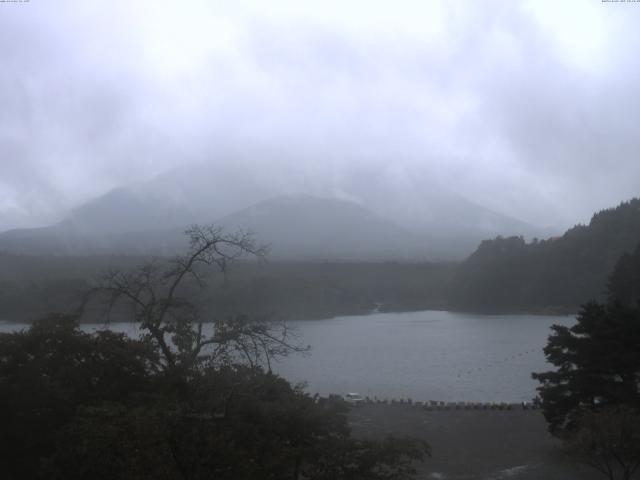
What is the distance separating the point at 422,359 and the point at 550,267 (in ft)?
75.1

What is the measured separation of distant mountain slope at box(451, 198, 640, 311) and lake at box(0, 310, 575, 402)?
20.8ft

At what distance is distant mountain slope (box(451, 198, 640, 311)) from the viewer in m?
38.8

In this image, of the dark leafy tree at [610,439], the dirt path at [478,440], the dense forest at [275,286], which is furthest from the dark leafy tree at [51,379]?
the dirt path at [478,440]

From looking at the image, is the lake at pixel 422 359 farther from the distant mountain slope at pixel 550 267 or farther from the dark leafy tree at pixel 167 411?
the distant mountain slope at pixel 550 267

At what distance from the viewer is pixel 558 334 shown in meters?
9.60

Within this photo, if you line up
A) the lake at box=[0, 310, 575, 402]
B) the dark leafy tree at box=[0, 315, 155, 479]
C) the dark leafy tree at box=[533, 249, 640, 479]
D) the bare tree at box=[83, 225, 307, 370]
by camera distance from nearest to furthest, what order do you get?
the dark leafy tree at box=[0, 315, 155, 479], the bare tree at box=[83, 225, 307, 370], the dark leafy tree at box=[533, 249, 640, 479], the lake at box=[0, 310, 575, 402]

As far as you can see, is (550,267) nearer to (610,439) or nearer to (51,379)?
(610,439)

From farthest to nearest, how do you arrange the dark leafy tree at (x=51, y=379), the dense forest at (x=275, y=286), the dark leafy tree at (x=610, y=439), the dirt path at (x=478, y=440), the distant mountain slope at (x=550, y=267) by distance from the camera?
the distant mountain slope at (x=550, y=267) → the dense forest at (x=275, y=286) → the dirt path at (x=478, y=440) → the dark leafy tree at (x=610, y=439) → the dark leafy tree at (x=51, y=379)

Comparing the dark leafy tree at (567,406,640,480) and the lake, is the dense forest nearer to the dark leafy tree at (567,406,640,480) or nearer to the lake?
the lake

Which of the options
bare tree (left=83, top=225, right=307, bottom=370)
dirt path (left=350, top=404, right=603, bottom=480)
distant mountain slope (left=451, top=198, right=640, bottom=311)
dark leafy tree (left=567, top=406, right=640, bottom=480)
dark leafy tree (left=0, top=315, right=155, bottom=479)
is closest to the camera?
dark leafy tree (left=0, top=315, right=155, bottom=479)

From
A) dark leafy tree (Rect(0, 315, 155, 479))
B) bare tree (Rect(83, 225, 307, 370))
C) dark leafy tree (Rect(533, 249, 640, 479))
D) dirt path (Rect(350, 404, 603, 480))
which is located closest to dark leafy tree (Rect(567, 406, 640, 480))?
dark leafy tree (Rect(533, 249, 640, 479))

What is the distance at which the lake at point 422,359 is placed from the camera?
15.8 meters

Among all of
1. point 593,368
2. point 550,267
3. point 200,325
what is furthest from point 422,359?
point 550,267

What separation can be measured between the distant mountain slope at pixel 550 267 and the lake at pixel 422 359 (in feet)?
20.8
